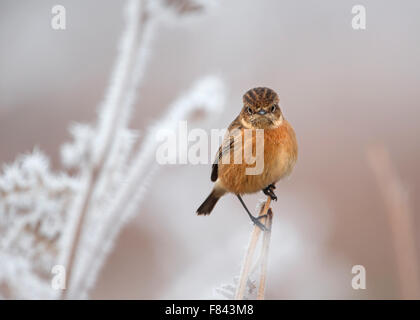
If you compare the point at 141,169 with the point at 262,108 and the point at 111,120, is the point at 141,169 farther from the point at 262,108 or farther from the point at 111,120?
the point at 262,108

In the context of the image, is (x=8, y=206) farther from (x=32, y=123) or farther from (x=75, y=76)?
(x=75, y=76)

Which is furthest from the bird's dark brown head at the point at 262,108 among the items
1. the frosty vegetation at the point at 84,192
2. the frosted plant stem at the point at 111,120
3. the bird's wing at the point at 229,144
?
the frosted plant stem at the point at 111,120

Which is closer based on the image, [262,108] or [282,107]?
[262,108]

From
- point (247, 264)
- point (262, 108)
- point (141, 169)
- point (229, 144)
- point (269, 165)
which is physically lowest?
point (247, 264)

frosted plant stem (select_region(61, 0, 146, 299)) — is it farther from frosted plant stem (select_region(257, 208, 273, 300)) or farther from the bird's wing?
the bird's wing

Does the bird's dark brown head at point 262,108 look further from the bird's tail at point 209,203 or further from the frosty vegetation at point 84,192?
the frosty vegetation at point 84,192

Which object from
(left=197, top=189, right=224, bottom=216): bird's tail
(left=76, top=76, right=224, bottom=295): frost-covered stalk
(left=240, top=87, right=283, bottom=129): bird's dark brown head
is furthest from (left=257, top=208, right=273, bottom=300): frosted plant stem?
(left=197, top=189, right=224, bottom=216): bird's tail

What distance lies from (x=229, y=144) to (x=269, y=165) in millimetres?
278

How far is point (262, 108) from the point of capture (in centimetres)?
210

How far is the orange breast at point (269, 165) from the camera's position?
202 centimetres

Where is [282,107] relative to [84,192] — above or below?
above

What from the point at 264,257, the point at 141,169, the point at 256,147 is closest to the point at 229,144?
the point at 256,147

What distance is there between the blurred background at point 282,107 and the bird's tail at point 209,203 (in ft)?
0.48
